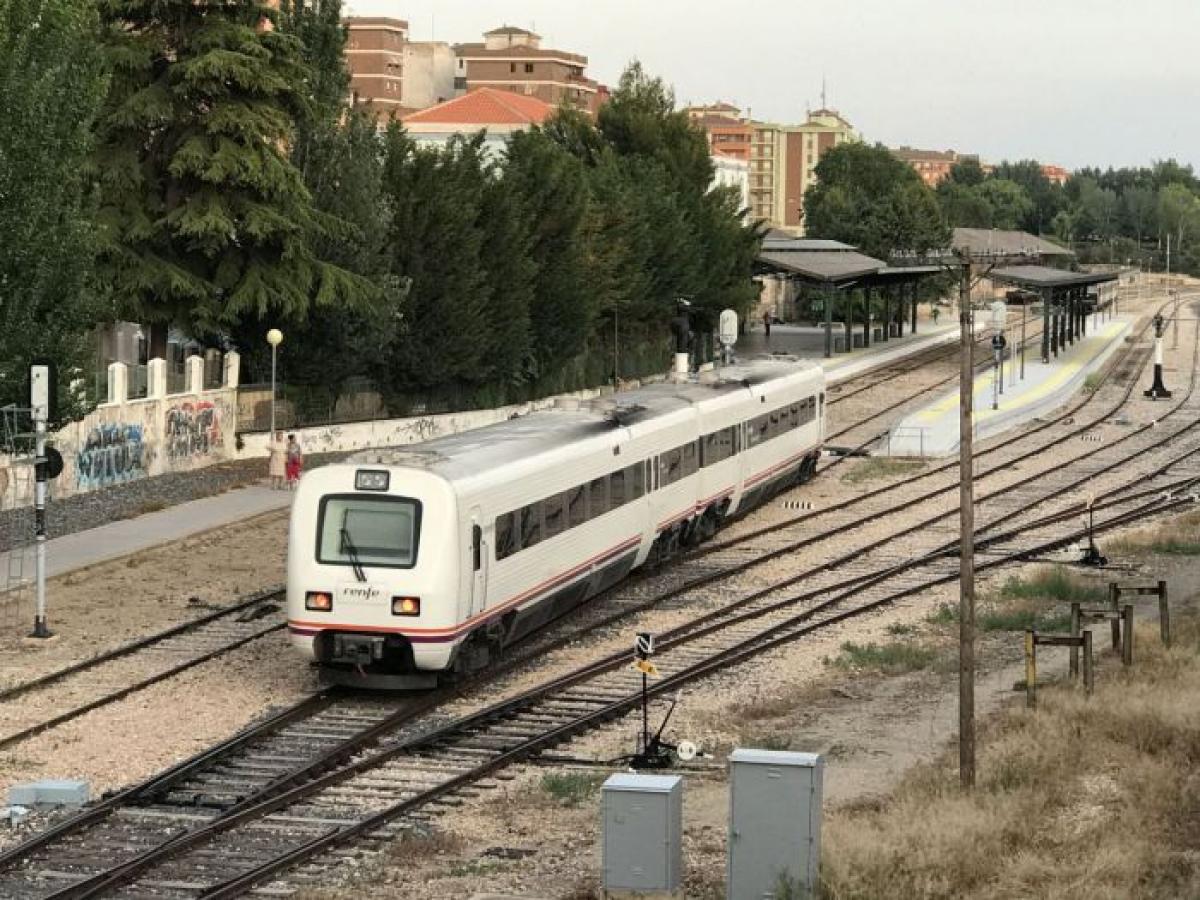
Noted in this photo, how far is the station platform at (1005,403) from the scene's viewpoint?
55531 mm

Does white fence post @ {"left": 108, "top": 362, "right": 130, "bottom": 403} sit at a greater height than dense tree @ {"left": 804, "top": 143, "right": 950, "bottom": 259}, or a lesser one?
lesser

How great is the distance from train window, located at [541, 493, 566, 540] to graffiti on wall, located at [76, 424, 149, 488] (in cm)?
1751

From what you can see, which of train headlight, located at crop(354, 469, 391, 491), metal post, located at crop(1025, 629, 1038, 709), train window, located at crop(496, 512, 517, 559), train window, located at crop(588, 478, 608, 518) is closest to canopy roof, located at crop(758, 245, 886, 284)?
train window, located at crop(588, 478, 608, 518)

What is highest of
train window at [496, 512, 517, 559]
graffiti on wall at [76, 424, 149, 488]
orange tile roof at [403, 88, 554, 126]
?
orange tile roof at [403, 88, 554, 126]

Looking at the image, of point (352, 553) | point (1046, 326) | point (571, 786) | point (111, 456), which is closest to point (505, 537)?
point (352, 553)

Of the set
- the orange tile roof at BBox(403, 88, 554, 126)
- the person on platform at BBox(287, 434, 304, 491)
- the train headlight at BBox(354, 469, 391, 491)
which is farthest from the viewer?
the orange tile roof at BBox(403, 88, 554, 126)

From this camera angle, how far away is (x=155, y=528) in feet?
119

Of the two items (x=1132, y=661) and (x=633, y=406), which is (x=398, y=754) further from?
(x=633, y=406)

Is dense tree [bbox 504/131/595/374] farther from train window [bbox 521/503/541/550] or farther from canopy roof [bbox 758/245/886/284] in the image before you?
train window [bbox 521/503/541/550]

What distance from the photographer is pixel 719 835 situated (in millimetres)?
16641

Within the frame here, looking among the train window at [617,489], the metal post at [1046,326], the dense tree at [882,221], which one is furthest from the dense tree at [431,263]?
the dense tree at [882,221]

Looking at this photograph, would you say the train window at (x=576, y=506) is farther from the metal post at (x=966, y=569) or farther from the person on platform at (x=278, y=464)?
the person on platform at (x=278, y=464)

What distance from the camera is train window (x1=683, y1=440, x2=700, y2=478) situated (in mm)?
32656

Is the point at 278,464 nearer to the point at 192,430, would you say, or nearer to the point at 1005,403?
the point at 192,430
